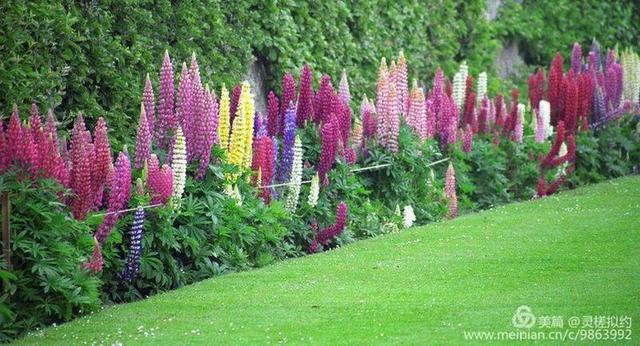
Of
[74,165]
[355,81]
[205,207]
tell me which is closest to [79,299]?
[74,165]

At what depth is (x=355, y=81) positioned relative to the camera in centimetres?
1422

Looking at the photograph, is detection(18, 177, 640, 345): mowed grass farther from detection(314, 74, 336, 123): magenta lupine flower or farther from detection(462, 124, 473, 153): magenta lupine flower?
detection(462, 124, 473, 153): magenta lupine flower

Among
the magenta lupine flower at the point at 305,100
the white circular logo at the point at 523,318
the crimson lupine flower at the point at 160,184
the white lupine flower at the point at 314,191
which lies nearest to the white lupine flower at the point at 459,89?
the magenta lupine flower at the point at 305,100

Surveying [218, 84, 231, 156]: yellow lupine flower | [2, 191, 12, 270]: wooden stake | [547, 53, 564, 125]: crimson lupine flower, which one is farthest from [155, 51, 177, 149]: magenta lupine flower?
[547, 53, 564, 125]: crimson lupine flower

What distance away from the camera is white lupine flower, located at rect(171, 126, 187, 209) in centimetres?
880

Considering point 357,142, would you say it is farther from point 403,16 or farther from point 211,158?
point 403,16

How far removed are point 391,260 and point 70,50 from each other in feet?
9.57

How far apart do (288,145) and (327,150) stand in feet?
1.07

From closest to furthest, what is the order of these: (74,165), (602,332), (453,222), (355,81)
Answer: (602,332)
(74,165)
(453,222)
(355,81)

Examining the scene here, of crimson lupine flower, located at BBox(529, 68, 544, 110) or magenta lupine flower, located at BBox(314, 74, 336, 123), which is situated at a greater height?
crimson lupine flower, located at BBox(529, 68, 544, 110)

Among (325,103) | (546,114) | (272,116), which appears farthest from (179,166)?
(546,114)

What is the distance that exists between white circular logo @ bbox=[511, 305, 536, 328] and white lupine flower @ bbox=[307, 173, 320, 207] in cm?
308

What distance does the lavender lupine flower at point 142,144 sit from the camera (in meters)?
8.80

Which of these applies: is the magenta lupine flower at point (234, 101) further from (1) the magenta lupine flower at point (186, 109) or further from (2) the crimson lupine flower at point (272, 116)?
(1) the magenta lupine flower at point (186, 109)
